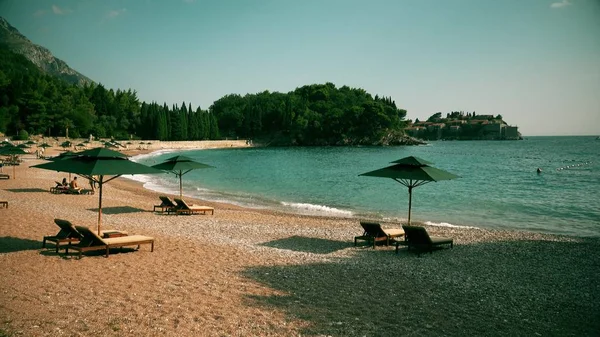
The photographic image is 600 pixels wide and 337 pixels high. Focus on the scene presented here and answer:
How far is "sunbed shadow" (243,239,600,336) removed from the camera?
678 cm

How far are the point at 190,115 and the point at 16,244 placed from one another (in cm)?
11399

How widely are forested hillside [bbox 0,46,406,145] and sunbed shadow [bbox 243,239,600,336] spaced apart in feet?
278

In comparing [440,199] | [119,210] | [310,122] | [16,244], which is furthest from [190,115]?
[16,244]

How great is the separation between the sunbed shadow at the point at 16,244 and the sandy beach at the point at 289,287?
45 millimetres

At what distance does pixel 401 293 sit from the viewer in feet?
→ 27.6

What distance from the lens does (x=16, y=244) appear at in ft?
37.6

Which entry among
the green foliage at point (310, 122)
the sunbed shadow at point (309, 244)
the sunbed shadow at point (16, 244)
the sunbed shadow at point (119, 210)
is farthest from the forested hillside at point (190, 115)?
the sunbed shadow at point (309, 244)

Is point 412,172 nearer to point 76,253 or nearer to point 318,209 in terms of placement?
point 76,253

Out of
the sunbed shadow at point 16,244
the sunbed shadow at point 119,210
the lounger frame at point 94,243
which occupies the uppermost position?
the lounger frame at point 94,243

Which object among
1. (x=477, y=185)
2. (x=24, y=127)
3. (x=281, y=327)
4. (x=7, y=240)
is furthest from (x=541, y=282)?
(x=24, y=127)

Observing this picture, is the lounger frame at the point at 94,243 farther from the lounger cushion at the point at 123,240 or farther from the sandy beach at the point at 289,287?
the sandy beach at the point at 289,287

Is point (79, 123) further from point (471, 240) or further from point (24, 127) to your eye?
point (471, 240)

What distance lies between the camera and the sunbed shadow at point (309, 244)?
12645 millimetres

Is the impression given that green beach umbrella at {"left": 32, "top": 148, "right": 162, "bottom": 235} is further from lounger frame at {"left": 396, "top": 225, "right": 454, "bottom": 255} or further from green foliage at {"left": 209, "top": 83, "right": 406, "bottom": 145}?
green foliage at {"left": 209, "top": 83, "right": 406, "bottom": 145}
